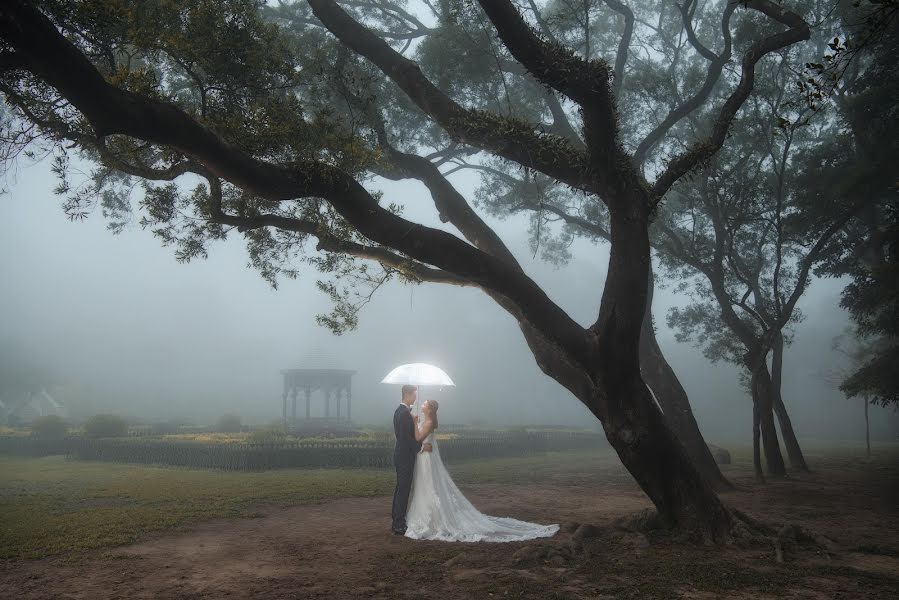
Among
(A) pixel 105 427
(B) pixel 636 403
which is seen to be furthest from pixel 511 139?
(A) pixel 105 427

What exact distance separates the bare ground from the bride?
16.4 inches

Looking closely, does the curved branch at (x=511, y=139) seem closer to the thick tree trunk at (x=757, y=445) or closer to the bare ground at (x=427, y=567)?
the bare ground at (x=427, y=567)

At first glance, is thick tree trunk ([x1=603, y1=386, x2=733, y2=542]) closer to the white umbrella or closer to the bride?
the bride

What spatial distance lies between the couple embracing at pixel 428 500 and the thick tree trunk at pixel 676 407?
6.43 meters

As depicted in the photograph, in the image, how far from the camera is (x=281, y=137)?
8008 mm

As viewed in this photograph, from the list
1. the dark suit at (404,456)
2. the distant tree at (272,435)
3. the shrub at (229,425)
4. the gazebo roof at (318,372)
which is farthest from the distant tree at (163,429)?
the dark suit at (404,456)

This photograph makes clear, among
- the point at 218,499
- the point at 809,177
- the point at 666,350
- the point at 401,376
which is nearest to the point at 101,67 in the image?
the point at 401,376

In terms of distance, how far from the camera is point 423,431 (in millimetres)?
8547

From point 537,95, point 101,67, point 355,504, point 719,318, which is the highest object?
point 537,95

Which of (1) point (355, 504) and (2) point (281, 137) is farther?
(1) point (355, 504)

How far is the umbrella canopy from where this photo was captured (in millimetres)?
10648

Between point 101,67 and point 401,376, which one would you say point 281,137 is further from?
point 401,376

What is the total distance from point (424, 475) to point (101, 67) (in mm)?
8484

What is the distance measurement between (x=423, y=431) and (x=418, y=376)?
7.62ft
